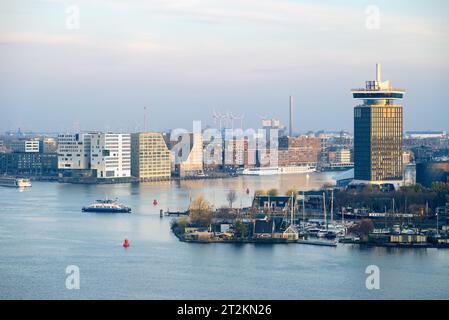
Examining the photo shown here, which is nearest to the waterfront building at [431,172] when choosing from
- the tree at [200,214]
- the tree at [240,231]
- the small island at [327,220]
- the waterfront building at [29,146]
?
the small island at [327,220]

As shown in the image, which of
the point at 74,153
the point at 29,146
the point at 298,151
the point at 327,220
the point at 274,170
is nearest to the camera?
the point at 327,220

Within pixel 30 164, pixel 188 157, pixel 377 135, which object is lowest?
pixel 30 164

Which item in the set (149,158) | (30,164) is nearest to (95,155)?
(149,158)

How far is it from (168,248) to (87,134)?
11499mm

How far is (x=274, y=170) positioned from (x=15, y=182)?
21.8ft

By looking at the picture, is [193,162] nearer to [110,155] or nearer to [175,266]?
[110,155]

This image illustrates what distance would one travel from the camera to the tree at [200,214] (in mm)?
9953

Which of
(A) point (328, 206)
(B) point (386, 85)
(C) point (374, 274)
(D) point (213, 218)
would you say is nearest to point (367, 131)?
(B) point (386, 85)

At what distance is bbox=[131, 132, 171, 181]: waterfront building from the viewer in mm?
19531

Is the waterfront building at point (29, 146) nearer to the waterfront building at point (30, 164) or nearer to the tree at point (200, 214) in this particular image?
the waterfront building at point (30, 164)

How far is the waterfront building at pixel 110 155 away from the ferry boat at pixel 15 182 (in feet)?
4.79

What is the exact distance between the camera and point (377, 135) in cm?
1460

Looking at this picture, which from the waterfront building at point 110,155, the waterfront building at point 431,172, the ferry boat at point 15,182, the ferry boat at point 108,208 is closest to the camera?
the ferry boat at point 108,208
